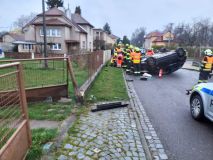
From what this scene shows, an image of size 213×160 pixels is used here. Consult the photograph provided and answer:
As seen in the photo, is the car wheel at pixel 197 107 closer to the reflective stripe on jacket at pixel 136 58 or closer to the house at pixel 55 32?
the reflective stripe on jacket at pixel 136 58

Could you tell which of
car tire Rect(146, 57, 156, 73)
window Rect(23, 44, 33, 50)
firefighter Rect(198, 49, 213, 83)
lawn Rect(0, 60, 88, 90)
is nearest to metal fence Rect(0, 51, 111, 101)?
lawn Rect(0, 60, 88, 90)

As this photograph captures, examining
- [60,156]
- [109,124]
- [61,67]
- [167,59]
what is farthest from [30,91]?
[167,59]

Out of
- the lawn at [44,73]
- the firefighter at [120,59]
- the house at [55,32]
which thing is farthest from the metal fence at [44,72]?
the house at [55,32]

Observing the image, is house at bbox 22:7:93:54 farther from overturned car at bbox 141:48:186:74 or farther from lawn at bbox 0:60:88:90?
lawn at bbox 0:60:88:90

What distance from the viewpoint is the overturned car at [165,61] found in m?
15.9

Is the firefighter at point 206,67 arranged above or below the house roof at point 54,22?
below

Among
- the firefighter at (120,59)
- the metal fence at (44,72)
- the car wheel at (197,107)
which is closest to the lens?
the car wheel at (197,107)

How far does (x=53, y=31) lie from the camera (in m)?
38.5

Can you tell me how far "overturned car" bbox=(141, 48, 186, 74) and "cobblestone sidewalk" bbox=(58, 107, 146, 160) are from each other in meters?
11.1

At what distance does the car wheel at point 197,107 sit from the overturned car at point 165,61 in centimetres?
1020

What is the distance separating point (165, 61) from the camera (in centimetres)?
1590

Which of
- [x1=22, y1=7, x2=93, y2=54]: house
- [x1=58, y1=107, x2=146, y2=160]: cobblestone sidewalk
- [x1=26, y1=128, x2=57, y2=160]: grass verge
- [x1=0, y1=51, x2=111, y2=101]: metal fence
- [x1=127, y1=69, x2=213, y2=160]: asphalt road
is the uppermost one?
[x1=22, y1=7, x2=93, y2=54]: house

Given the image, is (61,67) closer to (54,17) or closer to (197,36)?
(54,17)

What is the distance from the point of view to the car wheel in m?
5.39
